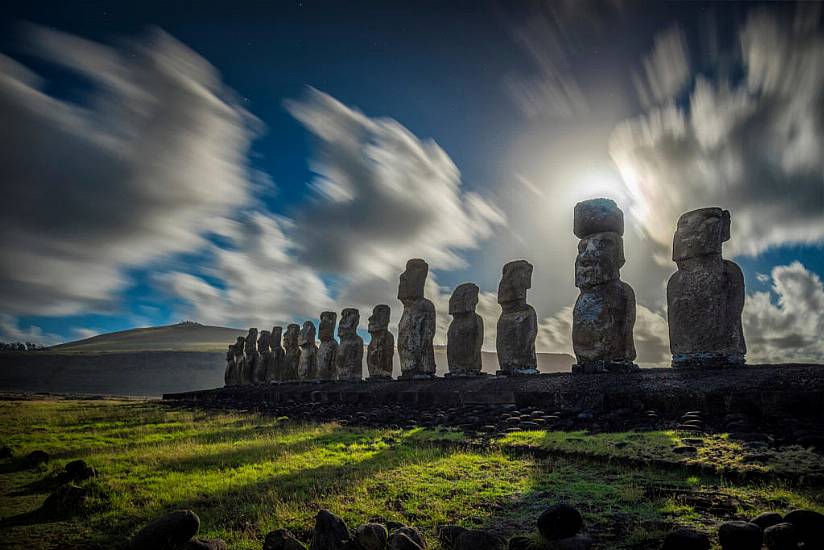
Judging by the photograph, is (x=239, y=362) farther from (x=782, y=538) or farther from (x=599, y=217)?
(x=782, y=538)

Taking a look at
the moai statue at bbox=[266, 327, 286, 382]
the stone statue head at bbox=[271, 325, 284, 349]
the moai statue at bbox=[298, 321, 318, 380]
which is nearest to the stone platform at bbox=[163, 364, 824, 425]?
the moai statue at bbox=[298, 321, 318, 380]

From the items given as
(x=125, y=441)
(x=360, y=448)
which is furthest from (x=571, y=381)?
(x=125, y=441)

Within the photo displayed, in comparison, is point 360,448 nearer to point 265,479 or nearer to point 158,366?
point 265,479

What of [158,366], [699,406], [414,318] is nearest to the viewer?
[699,406]

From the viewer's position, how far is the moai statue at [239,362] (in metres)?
36.8

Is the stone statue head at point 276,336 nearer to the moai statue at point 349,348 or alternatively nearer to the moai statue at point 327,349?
the moai statue at point 327,349

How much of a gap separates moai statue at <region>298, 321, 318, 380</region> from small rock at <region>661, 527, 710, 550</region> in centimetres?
2554

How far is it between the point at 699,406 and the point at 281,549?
6.81m

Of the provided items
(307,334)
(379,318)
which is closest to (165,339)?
(307,334)

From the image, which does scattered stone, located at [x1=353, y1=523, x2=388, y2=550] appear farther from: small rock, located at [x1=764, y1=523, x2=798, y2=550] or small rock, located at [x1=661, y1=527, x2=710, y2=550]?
small rock, located at [x1=764, y1=523, x2=798, y2=550]

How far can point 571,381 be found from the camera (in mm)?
10109

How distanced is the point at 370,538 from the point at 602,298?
9.33 m

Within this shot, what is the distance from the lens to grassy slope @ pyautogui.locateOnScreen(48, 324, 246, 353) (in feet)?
349

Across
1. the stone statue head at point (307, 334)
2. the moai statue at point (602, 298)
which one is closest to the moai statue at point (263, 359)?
the stone statue head at point (307, 334)
